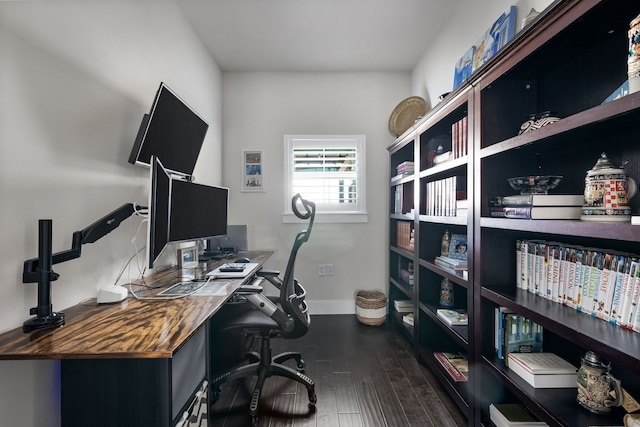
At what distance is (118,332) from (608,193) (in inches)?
64.0

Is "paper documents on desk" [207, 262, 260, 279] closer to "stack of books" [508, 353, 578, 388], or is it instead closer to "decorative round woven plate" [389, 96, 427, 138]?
"stack of books" [508, 353, 578, 388]

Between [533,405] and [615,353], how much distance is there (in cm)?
44

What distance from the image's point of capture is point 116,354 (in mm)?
819

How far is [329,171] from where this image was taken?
10.4 ft

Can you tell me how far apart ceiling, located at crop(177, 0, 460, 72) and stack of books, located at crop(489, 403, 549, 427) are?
2567 mm

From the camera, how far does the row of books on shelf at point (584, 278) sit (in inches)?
35.9

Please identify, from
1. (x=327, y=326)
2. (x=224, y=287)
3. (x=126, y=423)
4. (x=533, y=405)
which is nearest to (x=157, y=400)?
(x=126, y=423)

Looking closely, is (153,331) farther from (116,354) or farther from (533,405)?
(533,405)

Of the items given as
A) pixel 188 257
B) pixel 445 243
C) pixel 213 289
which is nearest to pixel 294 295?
pixel 213 289

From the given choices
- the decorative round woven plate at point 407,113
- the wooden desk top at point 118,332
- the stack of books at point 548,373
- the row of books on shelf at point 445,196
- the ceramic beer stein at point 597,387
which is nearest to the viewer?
the wooden desk top at point 118,332

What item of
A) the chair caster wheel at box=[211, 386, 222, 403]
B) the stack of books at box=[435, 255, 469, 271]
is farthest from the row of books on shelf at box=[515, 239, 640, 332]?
the chair caster wheel at box=[211, 386, 222, 403]

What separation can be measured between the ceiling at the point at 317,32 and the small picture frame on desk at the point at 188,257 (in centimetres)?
181

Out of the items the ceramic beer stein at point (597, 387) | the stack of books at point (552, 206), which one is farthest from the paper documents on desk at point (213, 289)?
the ceramic beer stein at point (597, 387)

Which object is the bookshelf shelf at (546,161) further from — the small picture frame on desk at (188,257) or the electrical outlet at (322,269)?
the small picture frame on desk at (188,257)
